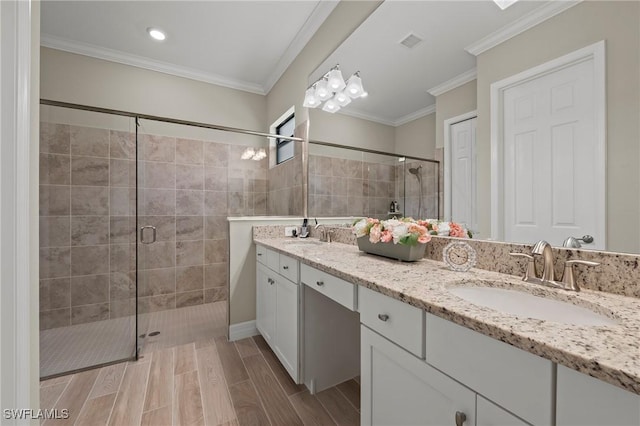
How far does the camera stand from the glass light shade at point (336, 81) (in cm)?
187

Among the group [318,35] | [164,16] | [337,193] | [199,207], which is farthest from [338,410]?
[164,16]

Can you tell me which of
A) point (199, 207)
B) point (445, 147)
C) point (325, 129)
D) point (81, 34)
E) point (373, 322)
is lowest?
point (373, 322)

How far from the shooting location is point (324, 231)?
209 centimetres

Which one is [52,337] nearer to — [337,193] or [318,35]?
[337,193]

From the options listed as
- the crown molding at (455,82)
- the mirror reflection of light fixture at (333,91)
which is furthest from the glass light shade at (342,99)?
the crown molding at (455,82)

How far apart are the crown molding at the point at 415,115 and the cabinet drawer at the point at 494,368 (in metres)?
0.96

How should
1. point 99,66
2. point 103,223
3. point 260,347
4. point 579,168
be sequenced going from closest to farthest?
point 579,168 < point 260,347 < point 103,223 < point 99,66

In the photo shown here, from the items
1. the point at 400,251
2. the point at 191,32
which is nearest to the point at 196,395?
the point at 400,251

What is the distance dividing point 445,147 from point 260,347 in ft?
6.13

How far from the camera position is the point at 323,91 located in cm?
212

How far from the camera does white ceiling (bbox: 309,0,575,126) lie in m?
0.99

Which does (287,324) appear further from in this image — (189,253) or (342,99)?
(189,253)

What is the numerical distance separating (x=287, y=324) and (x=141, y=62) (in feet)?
10.1

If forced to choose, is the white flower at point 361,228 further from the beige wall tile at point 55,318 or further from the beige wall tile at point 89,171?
the beige wall tile at point 55,318
